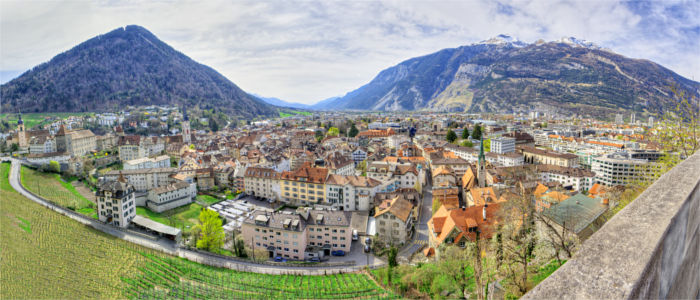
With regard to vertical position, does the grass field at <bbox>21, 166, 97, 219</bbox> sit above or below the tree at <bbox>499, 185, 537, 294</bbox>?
below

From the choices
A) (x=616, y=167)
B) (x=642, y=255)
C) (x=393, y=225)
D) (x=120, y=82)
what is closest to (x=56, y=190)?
(x=393, y=225)

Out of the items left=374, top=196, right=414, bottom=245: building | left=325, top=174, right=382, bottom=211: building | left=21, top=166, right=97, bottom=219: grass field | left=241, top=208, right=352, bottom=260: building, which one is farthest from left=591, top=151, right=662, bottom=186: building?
left=21, top=166, right=97, bottom=219: grass field

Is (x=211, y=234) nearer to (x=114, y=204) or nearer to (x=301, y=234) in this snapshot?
(x=301, y=234)

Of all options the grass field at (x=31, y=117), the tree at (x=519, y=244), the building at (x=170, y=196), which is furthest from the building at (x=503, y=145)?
the grass field at (x=31, y=117)

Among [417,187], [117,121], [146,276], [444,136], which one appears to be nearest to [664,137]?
[146,276]

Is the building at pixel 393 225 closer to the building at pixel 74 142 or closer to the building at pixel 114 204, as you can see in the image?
the building at pixel 114 204

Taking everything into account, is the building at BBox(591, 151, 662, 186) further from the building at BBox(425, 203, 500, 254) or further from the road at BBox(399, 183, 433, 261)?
the building at BBox(425, 203, 500, 254)
